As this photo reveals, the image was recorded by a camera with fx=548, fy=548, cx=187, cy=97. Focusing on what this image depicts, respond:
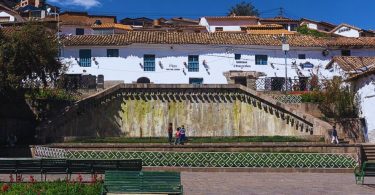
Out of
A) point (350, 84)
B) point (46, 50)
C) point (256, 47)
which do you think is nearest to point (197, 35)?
point (256, 47)

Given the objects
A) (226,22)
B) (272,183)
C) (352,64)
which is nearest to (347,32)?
(226,22)

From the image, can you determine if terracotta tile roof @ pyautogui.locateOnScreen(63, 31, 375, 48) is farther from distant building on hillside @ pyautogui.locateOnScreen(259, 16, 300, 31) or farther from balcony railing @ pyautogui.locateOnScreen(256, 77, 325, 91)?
distant building on hillside @ pyautogui.locateOnScreen(259, 16, 300, 31)

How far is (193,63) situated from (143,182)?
98.1ft

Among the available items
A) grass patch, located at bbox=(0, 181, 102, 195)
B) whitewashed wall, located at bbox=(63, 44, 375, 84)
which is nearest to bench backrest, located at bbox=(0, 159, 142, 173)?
grass patch, located at bbox=(0, 181, 102, 195)

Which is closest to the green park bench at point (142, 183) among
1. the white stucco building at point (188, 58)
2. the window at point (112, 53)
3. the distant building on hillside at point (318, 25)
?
the white stucco building at point (188, 58)

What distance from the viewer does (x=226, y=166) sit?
21250 millimetres

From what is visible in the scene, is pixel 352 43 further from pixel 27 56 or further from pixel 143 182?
pixel 143 182

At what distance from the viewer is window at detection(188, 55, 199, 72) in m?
41.4

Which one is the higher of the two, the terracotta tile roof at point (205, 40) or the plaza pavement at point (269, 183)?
the terracotta tile roof at point (205, 40)

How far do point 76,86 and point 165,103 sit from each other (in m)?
8.15

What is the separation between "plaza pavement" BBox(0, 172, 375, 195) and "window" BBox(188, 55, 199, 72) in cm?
2132

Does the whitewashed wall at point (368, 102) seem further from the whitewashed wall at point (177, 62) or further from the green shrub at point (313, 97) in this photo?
the whitewashed wall at point (177, 62)

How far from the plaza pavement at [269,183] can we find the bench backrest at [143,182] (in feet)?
7.55

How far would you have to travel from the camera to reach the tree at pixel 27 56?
25172 mm
